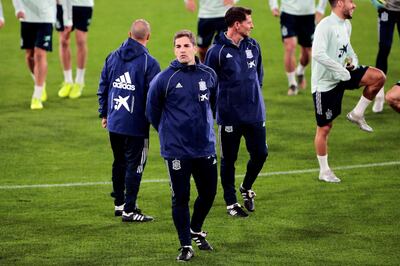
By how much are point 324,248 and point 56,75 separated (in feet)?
37.9

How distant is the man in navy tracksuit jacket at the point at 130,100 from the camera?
1206 centimetres

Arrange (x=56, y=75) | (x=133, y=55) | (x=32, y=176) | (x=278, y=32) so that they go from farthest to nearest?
1. (x=278, y=32)
2. (x=56, y=75)
3. (x=32, y=176)
4. (x=133, y=55)

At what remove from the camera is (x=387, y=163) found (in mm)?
15078

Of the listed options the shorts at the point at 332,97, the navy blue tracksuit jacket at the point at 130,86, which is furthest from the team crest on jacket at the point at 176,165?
the shorts at the point at 332,97

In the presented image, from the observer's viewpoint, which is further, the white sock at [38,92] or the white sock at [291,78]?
the white sock at [291,78]

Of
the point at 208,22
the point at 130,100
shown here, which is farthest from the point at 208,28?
the point at 130,100

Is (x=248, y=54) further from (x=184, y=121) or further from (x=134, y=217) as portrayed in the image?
(x=134, y=217)

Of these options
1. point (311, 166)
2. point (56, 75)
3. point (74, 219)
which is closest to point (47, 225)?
point (74, 219)

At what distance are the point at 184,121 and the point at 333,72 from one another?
3.47 m

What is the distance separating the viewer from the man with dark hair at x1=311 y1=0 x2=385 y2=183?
44.7 ft

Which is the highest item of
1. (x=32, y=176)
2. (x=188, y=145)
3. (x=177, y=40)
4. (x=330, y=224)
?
(x=177, y=40)

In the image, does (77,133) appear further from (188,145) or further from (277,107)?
(188,145)

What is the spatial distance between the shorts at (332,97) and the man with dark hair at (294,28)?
544cm

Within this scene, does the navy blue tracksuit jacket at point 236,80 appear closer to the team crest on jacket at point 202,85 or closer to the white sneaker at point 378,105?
the team crest on jacket at point 202,85
